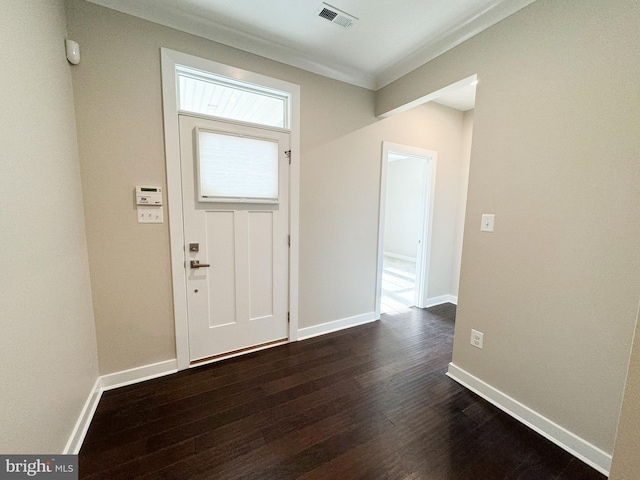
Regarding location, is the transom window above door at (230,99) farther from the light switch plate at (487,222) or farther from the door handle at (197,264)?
the light switch plate at (487,222)

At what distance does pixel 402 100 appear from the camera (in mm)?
2447

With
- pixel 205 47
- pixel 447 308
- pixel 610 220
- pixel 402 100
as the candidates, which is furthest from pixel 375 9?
pixel 447 308

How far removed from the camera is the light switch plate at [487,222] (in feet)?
5.87

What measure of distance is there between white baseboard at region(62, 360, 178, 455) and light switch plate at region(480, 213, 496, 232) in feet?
8.90

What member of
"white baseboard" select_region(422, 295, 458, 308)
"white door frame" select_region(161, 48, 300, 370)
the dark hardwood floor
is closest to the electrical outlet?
the dark hardwood floor

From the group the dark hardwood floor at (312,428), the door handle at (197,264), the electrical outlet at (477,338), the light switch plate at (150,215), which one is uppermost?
Result: the light switch plate at (150,215)

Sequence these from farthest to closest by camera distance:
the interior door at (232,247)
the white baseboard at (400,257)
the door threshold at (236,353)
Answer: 1. the white baseboard at (400,257)
2. the door threshold at (236,353)
3. the interior door at (232,247)

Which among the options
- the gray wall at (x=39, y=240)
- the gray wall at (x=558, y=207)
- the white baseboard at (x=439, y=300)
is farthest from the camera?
the white baseboard at (x=439, y=300)

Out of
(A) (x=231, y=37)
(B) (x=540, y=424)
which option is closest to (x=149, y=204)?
(A) (x=231, y=37)

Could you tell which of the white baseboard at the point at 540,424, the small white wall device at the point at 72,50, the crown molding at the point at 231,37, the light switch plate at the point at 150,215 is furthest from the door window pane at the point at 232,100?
the white baseboard at the point at 540,424

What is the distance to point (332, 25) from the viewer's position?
1908 millimetres

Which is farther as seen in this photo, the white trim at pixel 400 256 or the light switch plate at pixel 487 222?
the white trim at pixel 400 256

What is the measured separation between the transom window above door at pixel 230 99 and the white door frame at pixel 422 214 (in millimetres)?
1287

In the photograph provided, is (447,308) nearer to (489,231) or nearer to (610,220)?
(489,231)
